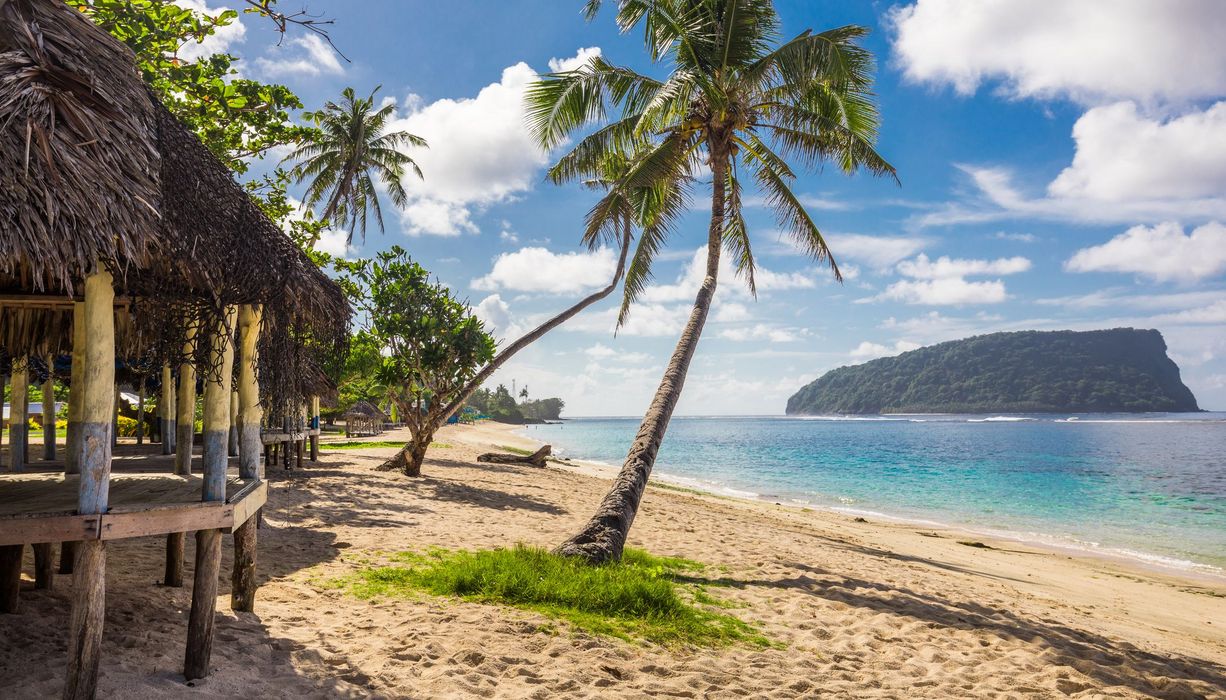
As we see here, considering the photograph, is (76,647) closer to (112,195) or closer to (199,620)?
(199,620)

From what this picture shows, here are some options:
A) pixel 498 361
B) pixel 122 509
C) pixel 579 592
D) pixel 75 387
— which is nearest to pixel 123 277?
pixel 122 509

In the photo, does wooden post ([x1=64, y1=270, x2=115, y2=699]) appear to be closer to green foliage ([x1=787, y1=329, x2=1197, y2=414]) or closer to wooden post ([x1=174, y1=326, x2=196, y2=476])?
wooden post ([x1=174, y1=326, x2=196, y2=476])

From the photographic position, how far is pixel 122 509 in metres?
3.79

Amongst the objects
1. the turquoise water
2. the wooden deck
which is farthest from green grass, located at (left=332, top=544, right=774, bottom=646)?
the turquoise water

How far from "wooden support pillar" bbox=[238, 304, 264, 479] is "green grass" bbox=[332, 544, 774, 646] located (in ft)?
4.97

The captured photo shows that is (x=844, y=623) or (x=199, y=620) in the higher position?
(x=199, y=620)

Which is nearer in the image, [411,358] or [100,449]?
[100,449]

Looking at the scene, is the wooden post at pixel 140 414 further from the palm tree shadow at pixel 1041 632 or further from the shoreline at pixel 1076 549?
the shoreline at pixel 1076 549

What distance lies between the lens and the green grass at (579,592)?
5613mm

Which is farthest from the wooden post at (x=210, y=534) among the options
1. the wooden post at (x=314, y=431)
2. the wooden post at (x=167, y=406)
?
the wooden post at (x=314, y=431)

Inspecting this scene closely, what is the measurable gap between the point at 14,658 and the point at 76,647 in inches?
39.8

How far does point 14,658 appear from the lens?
13.4 ft

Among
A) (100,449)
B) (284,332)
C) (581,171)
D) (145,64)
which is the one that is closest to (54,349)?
(145,64)

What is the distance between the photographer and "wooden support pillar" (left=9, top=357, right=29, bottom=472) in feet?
26.2
